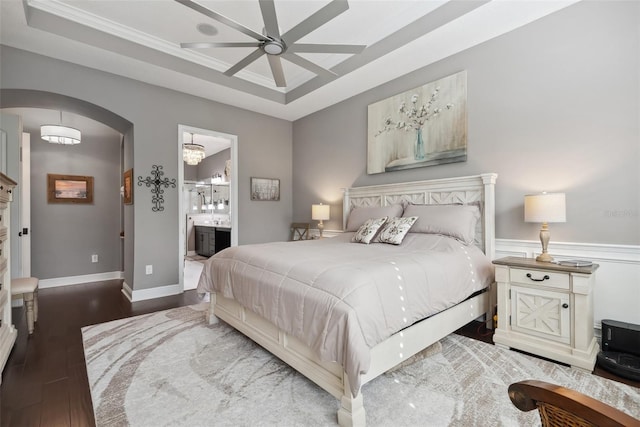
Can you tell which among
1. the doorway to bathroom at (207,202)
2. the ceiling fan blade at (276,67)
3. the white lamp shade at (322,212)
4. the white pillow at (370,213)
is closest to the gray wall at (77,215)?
the doorway to bathroom at (207,202)

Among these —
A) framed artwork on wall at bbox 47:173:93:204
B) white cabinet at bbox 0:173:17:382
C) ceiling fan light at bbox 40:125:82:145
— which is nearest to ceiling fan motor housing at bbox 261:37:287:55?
white cabinet at bbox 0:173:17:382

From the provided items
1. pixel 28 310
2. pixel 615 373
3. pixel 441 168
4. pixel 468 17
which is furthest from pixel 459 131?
pixel 28 310

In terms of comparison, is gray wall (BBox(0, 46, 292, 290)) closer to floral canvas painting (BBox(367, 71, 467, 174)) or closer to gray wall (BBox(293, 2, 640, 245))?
floral canvas painting (BBox(367, 71, 467, 174))

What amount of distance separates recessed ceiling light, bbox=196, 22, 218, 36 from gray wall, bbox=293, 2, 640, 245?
2552mm

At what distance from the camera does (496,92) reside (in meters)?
3.03

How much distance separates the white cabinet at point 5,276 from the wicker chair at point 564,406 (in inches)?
123

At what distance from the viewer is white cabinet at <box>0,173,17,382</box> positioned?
2195 millimetres

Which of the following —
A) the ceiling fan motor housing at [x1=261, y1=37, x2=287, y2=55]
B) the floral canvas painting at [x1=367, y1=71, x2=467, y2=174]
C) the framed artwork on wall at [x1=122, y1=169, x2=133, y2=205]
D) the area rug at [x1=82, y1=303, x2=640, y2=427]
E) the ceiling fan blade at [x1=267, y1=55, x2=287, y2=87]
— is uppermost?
the ceiling fan motor housing at [x1=261, y1=37, x2=287, y2=55]

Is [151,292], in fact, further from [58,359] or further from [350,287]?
[350,287]

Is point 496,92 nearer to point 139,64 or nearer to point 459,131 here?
point 459,131

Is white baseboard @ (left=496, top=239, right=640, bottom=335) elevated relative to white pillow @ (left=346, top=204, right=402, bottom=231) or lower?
lower

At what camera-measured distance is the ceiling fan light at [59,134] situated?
4035 millimetres

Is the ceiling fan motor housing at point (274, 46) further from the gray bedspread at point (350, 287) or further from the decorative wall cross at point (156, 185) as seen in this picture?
the decorative wall cross at point (156, 185)

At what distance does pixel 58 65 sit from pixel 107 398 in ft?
12.2
